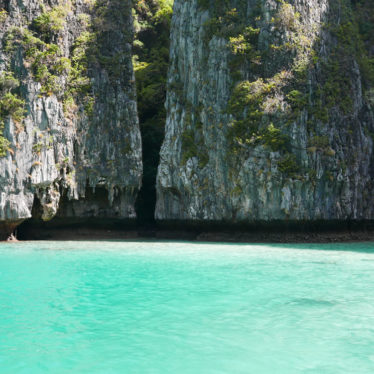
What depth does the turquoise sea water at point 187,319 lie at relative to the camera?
5.18 m

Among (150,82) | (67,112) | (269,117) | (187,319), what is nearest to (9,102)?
(67,112)

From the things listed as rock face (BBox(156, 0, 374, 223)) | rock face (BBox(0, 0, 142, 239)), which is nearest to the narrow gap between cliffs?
rock face (BBox(0, 0, 142, 239))

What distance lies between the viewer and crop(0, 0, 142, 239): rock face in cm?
2234

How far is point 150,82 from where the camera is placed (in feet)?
95.6

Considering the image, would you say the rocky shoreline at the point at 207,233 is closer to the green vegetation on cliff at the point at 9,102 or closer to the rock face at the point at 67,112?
the rock face at the point at 67,112

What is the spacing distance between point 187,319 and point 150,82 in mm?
24057

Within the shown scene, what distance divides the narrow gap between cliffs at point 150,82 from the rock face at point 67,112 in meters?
2.34

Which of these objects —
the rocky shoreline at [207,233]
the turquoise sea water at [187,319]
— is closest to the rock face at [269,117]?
the rocky shoreline at [207,233]

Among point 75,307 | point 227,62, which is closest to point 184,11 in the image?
point 227,62

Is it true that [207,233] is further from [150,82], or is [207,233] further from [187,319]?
[187,319]

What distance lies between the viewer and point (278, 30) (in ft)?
73.5

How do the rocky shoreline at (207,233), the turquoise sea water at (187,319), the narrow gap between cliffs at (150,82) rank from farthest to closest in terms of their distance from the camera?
the narrow gap between cliffs at (150,82), the rocky shoreline at (207,233), the turquoise sea water at (187,319)

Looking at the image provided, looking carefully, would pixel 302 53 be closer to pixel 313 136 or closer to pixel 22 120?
pixel 313 136

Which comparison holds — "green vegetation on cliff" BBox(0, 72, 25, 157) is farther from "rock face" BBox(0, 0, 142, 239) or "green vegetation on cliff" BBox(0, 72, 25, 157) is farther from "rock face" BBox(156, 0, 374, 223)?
"rock face" BBox(156, 0, 374, 223)
